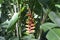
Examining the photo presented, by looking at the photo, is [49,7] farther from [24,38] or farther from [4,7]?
[4,7]

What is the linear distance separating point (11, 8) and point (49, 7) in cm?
37

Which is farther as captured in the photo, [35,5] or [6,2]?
[6,2]

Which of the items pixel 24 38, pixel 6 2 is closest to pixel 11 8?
pixel 6 2

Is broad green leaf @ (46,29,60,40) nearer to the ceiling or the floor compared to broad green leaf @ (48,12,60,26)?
nearer to the floor

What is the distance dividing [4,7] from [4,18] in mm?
87

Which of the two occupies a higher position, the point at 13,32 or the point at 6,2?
the point at 6,2

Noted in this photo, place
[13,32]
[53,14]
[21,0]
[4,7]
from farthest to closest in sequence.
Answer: [4,7] → [13,32] → [21,0] → [53,14]

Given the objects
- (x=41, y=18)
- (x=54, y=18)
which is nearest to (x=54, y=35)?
(x=54, y=18)

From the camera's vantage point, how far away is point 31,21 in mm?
920

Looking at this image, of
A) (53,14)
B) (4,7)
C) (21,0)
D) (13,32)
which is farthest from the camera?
(4,7)

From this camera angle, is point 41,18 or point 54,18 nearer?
point 54,18

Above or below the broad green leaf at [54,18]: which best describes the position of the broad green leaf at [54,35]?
below

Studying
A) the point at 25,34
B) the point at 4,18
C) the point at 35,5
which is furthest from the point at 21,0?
the point at 4,18

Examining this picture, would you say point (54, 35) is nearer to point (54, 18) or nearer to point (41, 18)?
point (54, 18)
